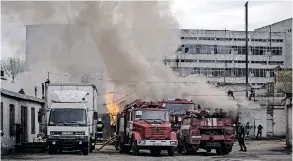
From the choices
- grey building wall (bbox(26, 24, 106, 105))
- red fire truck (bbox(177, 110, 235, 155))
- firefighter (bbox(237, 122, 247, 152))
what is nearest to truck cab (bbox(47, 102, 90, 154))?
red fire truck (bbox(177, 110, 235, 155))

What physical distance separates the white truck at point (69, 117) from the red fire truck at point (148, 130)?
2.14 metres

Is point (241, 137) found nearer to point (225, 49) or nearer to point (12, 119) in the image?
point (12, 119)

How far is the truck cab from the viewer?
26.2 meters

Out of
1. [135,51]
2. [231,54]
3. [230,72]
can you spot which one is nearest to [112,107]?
[135,51]

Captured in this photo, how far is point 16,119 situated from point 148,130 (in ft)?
32.4

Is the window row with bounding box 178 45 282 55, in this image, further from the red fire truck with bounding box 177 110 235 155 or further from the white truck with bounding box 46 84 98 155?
the white truck with bounding box 46 84 98 155

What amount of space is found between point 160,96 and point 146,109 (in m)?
15.2

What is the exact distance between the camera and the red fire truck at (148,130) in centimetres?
2638

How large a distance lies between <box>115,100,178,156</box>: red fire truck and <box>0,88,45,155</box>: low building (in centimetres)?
637

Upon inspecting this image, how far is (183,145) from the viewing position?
2923cm

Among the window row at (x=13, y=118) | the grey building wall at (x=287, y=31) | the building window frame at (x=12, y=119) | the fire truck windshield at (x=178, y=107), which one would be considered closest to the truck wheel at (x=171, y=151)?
the fire truck windshield at (x=178, y=107)

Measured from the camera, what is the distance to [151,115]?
27.6m

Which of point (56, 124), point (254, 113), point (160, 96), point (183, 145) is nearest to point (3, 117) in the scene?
point (56, 124)

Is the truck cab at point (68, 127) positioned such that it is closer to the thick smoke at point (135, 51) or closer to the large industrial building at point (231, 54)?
the thick smoke at point (135, 51)
